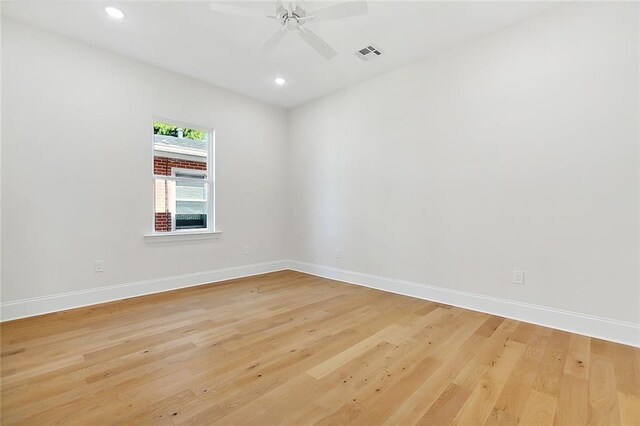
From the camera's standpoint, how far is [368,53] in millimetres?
3379

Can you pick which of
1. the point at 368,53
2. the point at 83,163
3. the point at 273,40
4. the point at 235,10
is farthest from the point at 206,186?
the point at 368,53

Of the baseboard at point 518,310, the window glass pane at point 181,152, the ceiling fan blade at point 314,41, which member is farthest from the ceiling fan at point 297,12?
the baseboard at point 518,310

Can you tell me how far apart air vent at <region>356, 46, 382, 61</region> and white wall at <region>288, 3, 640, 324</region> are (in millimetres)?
481

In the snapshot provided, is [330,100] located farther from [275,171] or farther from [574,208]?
[574,208]

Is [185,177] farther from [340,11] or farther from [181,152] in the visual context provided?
[340,11]

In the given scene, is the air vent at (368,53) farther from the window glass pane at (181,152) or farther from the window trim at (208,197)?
the window glass pane at (181,152)

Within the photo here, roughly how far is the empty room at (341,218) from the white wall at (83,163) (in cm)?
2

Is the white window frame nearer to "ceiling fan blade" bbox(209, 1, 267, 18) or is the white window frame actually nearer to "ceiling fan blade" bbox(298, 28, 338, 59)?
"ceiling fan blade" bbox(209, 1, 267, 18)

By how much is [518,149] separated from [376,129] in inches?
67.4

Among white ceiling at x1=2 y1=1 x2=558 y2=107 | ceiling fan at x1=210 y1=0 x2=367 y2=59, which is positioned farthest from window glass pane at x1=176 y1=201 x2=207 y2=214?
ceiling fan at x1=210 y1=0 x2=367 y2=59

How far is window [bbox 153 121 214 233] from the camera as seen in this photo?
4.04 m

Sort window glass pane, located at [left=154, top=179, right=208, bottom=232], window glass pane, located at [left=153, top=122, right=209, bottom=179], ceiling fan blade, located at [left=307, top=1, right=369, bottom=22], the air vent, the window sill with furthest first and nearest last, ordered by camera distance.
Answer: window glass pane, located at [left=153, top=122, right=209, bottom=179] < window glass pane, located at [left=154, top=179, right=208, bottom=232] < the window sill < the air vent < ceiling fan blade, located at [left=307, top=1, right=369, bottom=22]

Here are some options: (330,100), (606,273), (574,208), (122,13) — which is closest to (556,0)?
(574,208)

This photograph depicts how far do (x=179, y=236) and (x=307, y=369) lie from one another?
2.80m
